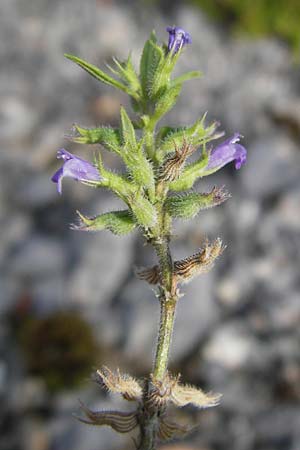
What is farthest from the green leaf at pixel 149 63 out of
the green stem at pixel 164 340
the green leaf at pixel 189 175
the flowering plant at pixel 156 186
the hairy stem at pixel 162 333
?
the green stem at pixel 164 340

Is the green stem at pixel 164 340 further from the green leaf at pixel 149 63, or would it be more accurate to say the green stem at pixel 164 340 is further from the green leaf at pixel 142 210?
the green leaf at pixel 149 63

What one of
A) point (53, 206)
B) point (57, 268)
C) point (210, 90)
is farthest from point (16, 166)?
point (210, 90)

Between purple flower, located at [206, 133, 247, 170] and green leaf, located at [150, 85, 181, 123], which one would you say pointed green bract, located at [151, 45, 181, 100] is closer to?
green leaf, located at [150, 85, 181, 123]

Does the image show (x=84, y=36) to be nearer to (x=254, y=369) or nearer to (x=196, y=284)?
(x=196, y=284)

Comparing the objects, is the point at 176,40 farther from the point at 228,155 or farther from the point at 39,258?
the point at 39,258

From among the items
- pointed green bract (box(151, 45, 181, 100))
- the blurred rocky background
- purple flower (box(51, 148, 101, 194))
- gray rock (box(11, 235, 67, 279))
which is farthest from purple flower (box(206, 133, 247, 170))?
gray rock (box(11, 235, 67, 279))

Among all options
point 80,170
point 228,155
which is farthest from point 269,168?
point 80,170

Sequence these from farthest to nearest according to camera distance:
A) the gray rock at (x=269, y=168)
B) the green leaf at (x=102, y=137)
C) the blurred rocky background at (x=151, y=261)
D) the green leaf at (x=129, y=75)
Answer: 1. the gray rock at (x=269, y=168)
2. the blurred rocky background at (x=151, y=261)
3. the green leaf at (x=129, y=75)
4. the green leaf at (x=102, y=137)
